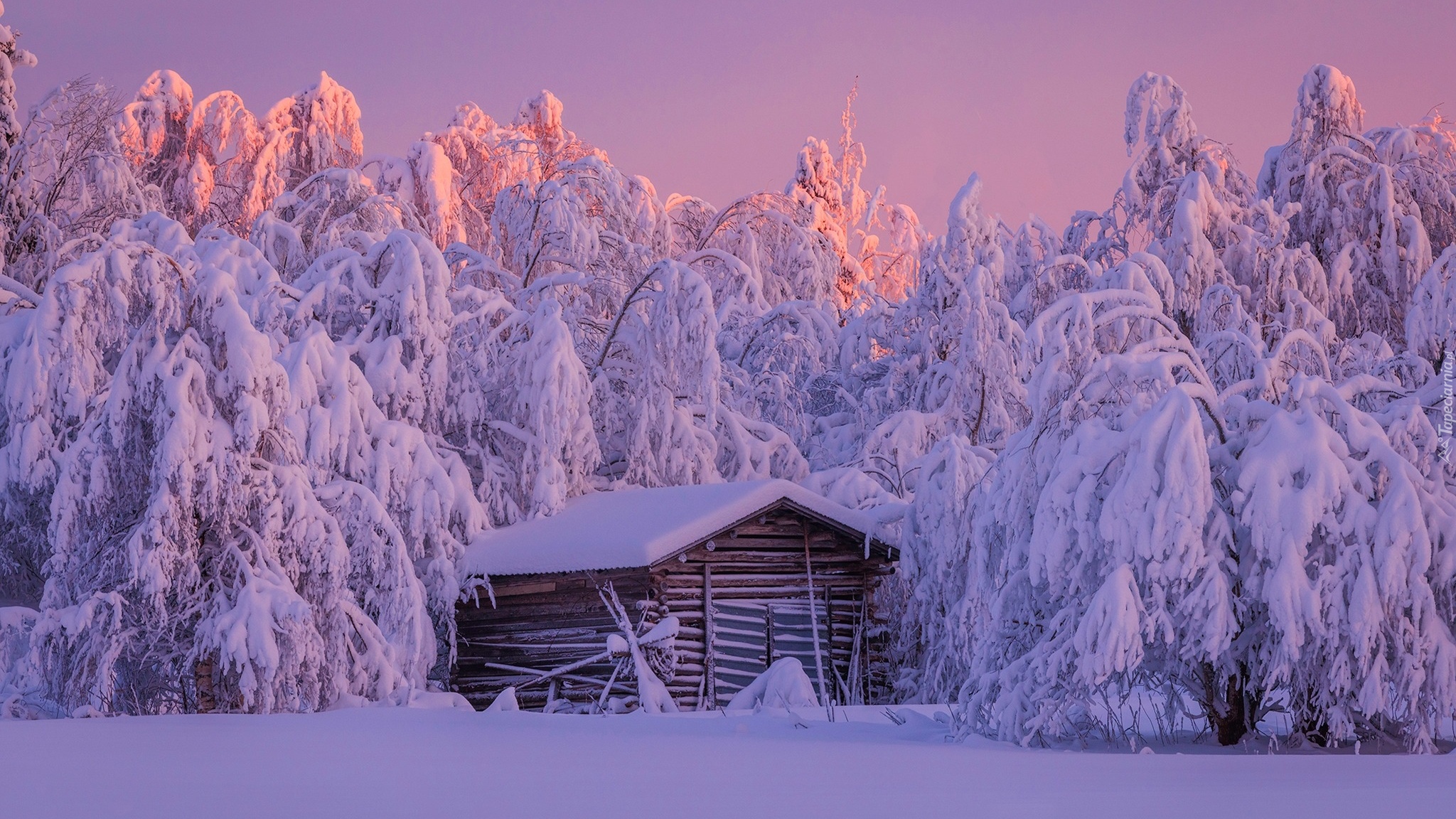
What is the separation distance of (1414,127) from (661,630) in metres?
18.0

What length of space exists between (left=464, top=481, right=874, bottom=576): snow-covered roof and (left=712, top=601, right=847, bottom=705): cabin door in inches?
56.5

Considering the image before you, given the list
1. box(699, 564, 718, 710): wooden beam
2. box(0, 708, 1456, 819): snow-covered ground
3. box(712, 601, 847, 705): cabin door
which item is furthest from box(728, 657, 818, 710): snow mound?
box(0, 708, 1456, 819): snow-covered ground

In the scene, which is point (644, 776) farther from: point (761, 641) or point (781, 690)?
→ point (761, 641)

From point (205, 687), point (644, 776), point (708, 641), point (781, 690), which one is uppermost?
point (708, 641)

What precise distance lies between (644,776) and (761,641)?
37.1ft

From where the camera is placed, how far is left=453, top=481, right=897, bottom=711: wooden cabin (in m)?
17.8

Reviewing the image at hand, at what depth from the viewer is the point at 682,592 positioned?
1847cm

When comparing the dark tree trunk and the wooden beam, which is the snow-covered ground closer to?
the dark tree trunk

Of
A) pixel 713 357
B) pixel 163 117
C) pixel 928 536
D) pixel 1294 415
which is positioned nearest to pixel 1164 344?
pixel 1294 415

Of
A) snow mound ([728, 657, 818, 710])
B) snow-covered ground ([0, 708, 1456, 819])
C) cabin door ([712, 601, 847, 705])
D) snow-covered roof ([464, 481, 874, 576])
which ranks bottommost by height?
snow-covered ground ([0, 708, 1456, 819])

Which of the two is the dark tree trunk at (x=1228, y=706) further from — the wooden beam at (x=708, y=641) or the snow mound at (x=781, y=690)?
the wooden beam at (x=708, y=641)

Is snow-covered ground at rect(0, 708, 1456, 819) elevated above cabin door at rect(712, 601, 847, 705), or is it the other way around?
cabin door at rect(712, 601, 847, 705)

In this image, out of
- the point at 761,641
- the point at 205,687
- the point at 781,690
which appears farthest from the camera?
the point at 761,641

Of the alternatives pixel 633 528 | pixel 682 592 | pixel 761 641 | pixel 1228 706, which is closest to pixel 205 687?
pixel 633 528
